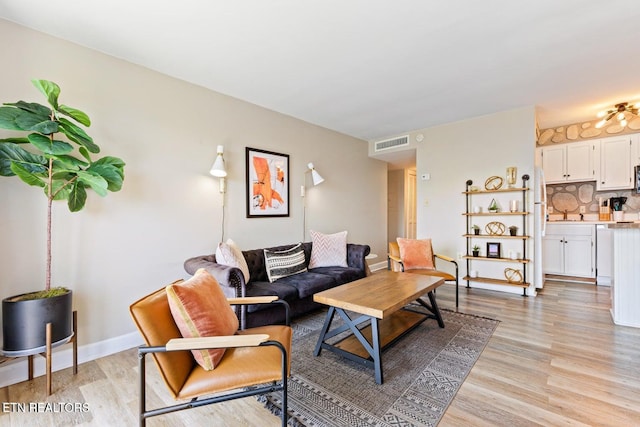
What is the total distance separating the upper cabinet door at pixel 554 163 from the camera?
4.71m

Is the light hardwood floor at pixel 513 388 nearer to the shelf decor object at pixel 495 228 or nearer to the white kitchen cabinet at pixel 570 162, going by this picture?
the shelf decor object at pixel 495 228

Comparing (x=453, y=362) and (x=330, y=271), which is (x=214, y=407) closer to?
(x=453, y=362)

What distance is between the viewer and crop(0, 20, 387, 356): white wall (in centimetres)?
206

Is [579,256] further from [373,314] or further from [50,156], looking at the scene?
[50,156]

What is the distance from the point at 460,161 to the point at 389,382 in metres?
3.69

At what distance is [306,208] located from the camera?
4238 millimetres

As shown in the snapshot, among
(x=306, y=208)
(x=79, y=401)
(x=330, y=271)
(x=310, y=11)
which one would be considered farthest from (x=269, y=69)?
(x=79, y=401)

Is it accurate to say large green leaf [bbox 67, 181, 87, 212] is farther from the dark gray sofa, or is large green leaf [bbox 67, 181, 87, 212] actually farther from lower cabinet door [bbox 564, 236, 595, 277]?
lower cabinet door [bbox 564, 236, 595, 277]

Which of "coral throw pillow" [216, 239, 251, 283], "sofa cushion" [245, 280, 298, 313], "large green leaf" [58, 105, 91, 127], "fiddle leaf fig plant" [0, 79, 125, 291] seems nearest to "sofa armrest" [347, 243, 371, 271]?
"sofa cushion" [245, 280, 298, 313]

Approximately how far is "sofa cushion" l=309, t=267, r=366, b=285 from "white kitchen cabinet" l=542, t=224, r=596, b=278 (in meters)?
3.36

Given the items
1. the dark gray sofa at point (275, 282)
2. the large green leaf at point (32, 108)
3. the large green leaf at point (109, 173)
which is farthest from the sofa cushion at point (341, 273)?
the large green leaf at point (32, 108)

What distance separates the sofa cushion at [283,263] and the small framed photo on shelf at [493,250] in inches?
111

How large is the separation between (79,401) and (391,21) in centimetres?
338


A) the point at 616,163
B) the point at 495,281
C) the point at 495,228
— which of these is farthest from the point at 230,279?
the point at 616,163
